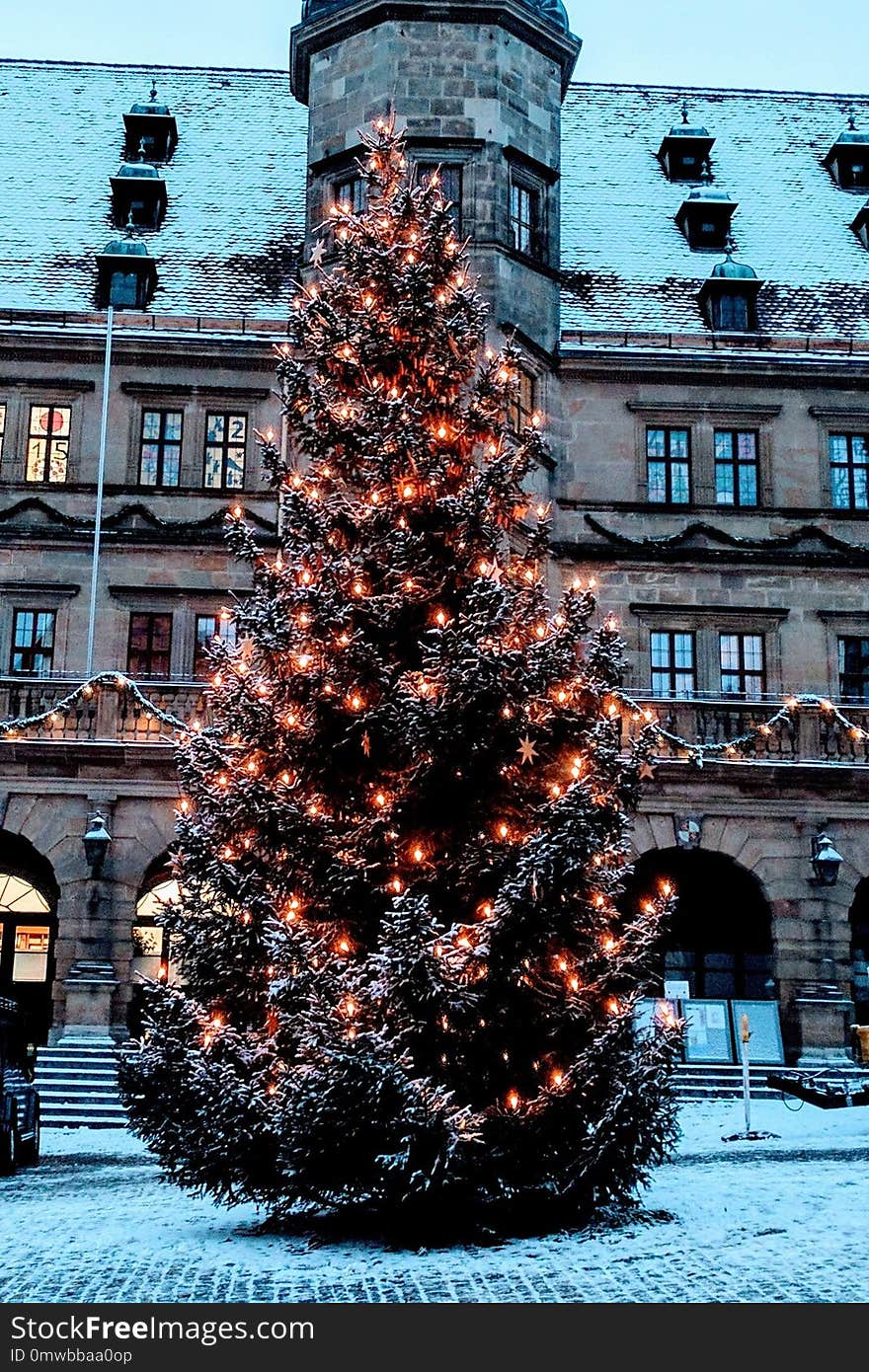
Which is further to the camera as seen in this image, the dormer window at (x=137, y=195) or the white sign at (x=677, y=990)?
the dormer window at (x=137, y=195)

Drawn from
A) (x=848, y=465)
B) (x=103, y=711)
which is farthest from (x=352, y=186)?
(x=848, y=465)

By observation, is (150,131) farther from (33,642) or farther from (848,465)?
(848,465)

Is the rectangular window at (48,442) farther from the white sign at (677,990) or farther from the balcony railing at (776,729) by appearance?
the white sign at (677,990)

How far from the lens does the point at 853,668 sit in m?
29.8

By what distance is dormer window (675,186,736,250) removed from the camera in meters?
33.6

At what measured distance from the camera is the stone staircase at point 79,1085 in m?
21.9

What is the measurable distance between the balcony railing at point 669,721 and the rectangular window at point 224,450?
5382 mm

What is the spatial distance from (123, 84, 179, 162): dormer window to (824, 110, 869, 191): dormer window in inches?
604

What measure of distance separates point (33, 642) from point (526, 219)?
40.2ft

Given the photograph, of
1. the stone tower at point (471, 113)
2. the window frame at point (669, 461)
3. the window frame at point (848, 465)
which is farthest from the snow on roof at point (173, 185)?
the window frame at point (848, 465)

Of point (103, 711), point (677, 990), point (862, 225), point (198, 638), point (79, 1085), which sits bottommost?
point (79, 1085)

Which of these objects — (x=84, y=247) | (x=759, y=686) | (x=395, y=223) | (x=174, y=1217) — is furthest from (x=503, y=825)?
(x=84, y=247)

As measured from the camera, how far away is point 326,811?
1207 centimetres

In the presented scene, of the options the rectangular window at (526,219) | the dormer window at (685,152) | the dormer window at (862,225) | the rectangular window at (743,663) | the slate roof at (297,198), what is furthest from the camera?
the dormer window at (685,152)
